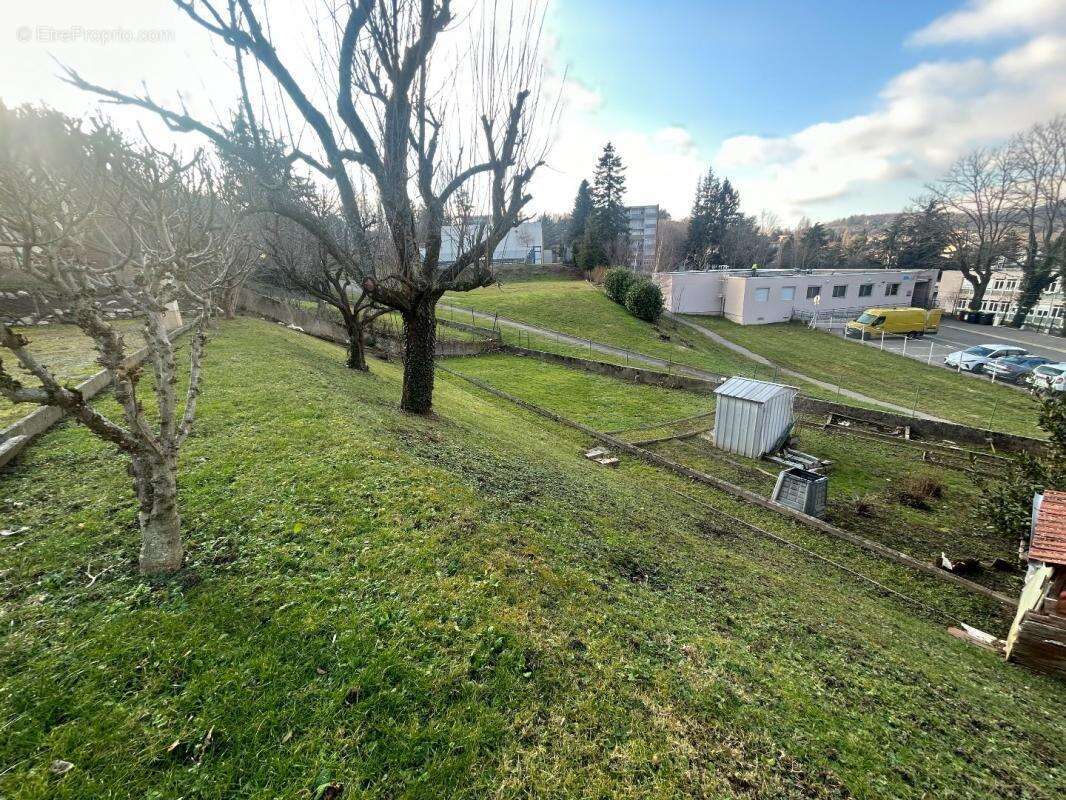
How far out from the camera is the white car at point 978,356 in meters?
25.7

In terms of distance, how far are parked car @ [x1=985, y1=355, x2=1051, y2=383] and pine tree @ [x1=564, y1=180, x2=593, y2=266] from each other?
4152 cm

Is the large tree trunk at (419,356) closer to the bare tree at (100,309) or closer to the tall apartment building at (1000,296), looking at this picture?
the bare tree at (100,309)

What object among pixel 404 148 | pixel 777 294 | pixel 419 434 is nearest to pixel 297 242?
pixel 404 148

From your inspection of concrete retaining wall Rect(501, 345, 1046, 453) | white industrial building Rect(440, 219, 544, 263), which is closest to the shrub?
concrete retaining wall Rect(501, 345, 1046, 453)

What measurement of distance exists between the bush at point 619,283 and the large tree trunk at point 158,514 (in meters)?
36.8

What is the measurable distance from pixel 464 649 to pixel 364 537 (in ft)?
6.17

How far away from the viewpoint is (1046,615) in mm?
6121

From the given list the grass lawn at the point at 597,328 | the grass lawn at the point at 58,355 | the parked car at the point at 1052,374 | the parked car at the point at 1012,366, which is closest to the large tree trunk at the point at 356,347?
the grass lawn at the point at 58,355

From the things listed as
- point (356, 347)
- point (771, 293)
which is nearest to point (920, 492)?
point (356, 347)

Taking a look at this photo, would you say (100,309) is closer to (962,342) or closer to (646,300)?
(646,300)

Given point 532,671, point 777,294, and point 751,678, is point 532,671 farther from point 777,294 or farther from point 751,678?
point 777,294

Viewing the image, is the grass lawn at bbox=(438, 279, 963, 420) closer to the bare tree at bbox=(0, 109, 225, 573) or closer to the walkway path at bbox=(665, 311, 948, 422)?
the walkway path at bbox=(665, 311, 948, 422)

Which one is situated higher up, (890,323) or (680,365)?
(890,323)

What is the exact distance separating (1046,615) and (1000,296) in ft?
236
